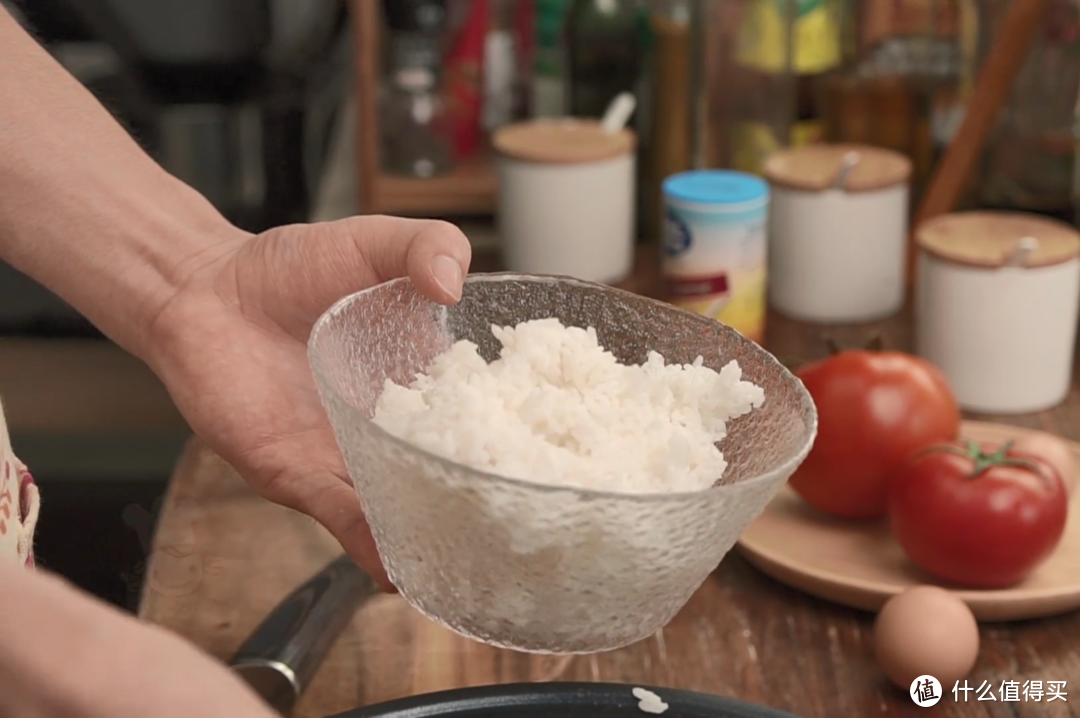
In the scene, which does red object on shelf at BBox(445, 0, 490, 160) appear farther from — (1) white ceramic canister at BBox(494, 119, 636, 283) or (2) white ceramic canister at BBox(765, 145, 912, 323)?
(2) white ceramic canister at BBox(765, 145, 912, 323)

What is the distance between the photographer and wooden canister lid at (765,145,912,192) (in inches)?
60.4

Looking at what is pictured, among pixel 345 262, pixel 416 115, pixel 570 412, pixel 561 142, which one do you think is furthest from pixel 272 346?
pixel 416 115

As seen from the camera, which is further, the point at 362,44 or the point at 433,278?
the point at 362,44

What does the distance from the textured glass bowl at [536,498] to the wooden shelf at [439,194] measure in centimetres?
101

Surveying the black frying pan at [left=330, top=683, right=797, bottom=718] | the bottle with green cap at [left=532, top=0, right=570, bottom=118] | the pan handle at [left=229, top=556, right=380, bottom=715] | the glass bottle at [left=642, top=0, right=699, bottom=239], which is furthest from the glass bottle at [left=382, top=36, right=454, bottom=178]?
the black frying pan at [left=330, top=683, right=797, bottom=718]

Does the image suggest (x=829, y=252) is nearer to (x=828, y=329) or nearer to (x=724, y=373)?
(x=828, y=329)

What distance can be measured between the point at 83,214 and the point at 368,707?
400 mm

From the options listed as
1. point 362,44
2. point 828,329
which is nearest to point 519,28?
point 362,44

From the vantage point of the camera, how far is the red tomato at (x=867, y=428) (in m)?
1.08

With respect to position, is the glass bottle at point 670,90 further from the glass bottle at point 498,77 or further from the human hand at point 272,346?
the human hand at point 272,346

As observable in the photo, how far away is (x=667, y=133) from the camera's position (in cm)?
176

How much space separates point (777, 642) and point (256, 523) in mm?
433

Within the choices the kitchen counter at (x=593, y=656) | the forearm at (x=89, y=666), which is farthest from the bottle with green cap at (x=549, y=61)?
the forearm at (x=89, y=666)

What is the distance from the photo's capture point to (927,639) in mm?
877
